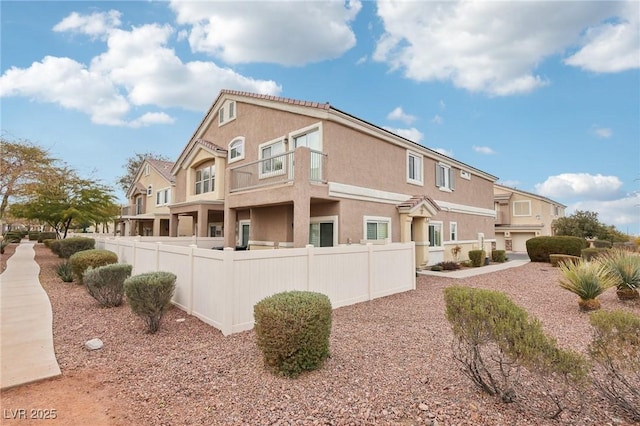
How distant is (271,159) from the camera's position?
13.8 m

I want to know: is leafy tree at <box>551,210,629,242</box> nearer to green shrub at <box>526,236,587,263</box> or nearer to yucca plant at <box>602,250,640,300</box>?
green shrub at <box>526,236,587,263</box>

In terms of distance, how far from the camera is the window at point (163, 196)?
92.6 feet

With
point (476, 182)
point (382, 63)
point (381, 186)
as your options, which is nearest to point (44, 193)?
point (381, 186)

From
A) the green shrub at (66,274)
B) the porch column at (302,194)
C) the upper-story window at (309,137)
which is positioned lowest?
the green shrub at (66,274)

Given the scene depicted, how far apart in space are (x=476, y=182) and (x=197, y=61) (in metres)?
20.6

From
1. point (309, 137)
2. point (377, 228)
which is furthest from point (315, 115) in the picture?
point (377, 228)

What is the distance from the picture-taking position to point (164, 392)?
4.29 m

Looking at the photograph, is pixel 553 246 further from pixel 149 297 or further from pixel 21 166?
pixel 21 166

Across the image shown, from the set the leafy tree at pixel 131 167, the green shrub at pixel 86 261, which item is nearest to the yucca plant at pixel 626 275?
the green shrub at pixel 86 261

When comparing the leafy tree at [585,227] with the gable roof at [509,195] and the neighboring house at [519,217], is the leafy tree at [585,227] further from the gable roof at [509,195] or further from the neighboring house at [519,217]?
the gable roof at [509,195]

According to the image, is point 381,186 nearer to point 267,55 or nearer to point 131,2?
point 267,55

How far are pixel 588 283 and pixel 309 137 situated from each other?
1040cm

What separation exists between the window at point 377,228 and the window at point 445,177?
6289mm

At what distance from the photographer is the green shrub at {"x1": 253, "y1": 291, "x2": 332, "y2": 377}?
466 cm
